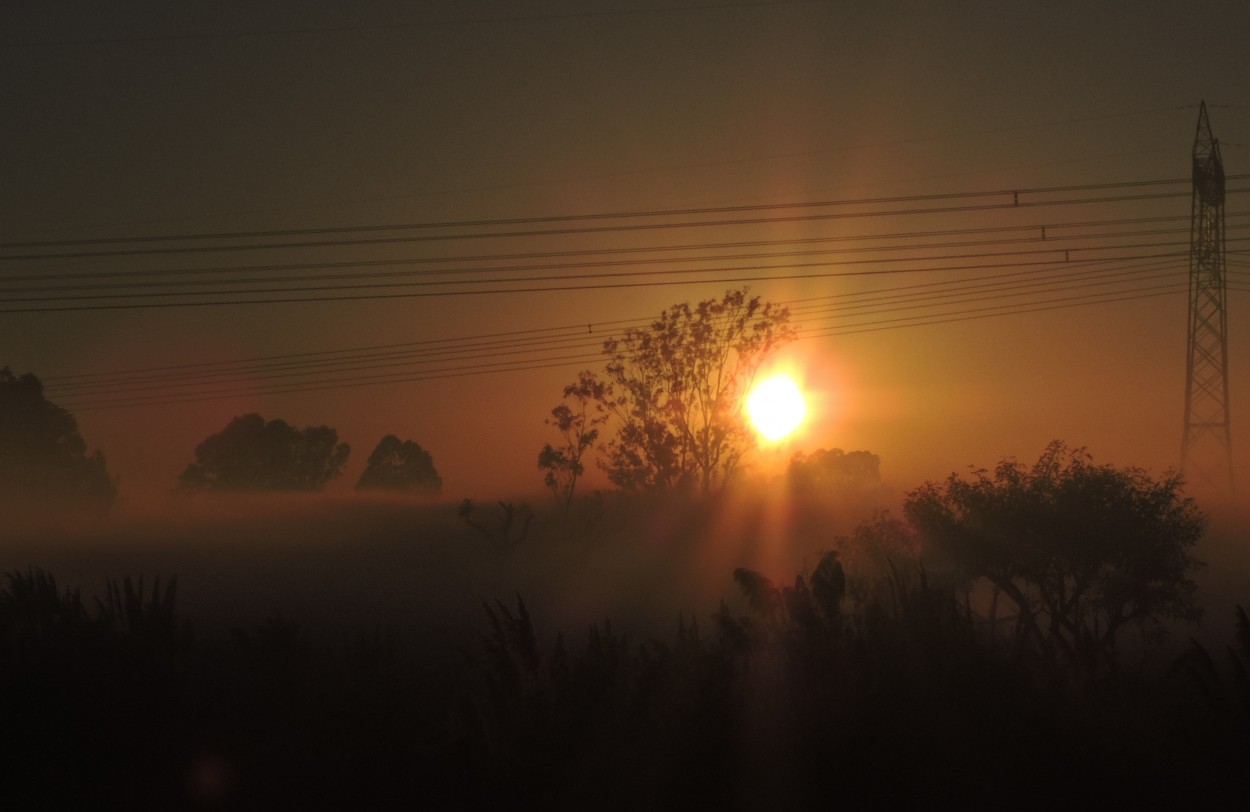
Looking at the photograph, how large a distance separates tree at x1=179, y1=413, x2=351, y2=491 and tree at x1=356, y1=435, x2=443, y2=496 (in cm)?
956

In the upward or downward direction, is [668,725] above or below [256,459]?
below

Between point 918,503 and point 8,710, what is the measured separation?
3575 cm

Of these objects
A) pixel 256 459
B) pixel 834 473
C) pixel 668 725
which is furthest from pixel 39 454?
pixel 668 725

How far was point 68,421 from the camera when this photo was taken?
306ft

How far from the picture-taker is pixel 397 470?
424 ft

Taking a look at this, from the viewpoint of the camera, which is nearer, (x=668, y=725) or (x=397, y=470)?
(x=668, y=725)

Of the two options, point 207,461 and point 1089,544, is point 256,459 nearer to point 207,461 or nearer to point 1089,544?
point 207,461

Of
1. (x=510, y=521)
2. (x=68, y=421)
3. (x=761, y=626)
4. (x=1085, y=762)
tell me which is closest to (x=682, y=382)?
(x=510, y=521)

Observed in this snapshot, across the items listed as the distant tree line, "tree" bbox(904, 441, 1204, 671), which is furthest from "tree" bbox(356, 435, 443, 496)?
"tree" bbox(904, 441, 1204, 671)

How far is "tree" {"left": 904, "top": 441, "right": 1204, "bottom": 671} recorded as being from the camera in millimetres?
36750

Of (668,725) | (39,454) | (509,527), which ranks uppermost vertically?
(39,454)

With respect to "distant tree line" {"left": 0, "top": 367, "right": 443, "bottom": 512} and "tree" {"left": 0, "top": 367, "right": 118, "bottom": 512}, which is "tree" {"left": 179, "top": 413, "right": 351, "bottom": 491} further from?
"tree" {"left": 0, "top": 367, "right": 118, "bottom": 512}

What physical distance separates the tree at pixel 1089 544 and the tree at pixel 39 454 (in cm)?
8009

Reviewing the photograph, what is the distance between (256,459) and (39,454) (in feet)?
94.0
